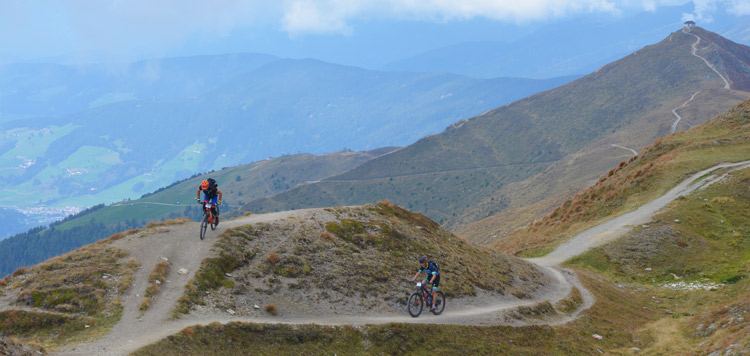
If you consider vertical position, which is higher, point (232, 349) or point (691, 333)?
point (232, 349)

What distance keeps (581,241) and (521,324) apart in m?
23.6

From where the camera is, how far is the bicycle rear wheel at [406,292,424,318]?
2145 cm

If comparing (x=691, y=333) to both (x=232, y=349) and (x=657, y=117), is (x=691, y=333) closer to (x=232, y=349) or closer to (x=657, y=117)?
(x=232, y=349)

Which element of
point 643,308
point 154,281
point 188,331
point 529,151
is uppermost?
point 154,281

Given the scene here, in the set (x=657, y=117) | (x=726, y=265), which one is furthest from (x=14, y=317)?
(x=657, y=117)

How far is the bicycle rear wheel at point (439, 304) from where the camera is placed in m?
22.5

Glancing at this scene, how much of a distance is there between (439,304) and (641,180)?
132 ft

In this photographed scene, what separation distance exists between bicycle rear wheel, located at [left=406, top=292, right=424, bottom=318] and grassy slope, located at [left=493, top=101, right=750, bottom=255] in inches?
1026

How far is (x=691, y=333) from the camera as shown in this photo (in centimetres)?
2297

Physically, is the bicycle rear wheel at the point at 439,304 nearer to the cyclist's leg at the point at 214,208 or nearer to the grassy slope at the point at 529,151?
the cyclist's leg at the point at 214,208

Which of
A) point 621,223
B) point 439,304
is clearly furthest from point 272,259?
point 621,223

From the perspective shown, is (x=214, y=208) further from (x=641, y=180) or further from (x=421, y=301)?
(x=641, y=180)

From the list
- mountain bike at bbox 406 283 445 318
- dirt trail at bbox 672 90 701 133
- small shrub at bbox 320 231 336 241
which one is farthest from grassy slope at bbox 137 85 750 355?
dirt trail at bbox 672 90 701 133

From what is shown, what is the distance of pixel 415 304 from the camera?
21.8m
